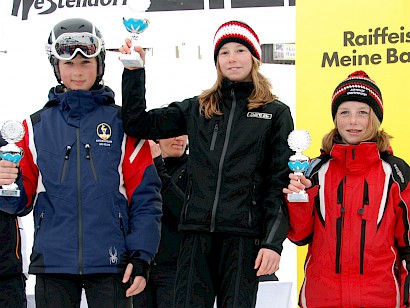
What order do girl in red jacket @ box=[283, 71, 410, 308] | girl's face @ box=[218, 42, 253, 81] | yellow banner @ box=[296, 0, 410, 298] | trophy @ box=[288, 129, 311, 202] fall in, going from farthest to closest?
yellow banner @ box=[296, 0, 410, 298], girl's face @ box=[218, 42, 253, 81], girl in red jacket @ box=[283, 71, 410, 308], trophy @ box=[288, 129, 311, 202]

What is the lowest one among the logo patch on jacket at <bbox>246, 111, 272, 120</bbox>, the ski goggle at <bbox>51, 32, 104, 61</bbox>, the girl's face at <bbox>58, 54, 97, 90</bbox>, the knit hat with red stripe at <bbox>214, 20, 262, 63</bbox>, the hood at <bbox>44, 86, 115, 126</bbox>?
the logo patch on jacket at <bbox>246, 111, 272, 120</bbox>

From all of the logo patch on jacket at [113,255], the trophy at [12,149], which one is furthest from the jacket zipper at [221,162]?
the trophy at [12,149]

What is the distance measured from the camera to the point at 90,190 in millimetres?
2766

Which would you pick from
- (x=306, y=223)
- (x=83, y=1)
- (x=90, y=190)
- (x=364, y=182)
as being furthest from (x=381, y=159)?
(x=83, y=1)

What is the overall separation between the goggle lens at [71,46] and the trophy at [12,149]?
394 millimetres

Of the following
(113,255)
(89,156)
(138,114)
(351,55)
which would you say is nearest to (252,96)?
(138,114)

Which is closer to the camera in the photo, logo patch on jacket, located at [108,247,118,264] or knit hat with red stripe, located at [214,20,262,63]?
logo patch on jacket, located at [108,247,118,264]

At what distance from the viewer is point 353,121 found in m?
3.17

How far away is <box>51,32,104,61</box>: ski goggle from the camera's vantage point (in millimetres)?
2947

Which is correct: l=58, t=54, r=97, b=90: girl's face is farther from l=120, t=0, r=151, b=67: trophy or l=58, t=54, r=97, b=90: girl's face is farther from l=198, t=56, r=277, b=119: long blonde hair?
l=198, t=56, r=277, b=119: long blonde hair

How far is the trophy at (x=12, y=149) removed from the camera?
271cm

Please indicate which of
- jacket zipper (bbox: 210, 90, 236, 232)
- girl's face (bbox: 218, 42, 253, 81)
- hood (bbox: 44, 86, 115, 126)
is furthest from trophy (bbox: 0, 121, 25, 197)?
girl's face (bbox: 218, 42, 253, 81)

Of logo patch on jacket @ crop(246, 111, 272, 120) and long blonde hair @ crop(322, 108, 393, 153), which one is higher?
logo patch on jacket @ crop(246, 111, 272, 120)

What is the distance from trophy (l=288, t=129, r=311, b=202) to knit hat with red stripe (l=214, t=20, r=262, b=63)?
552mm
